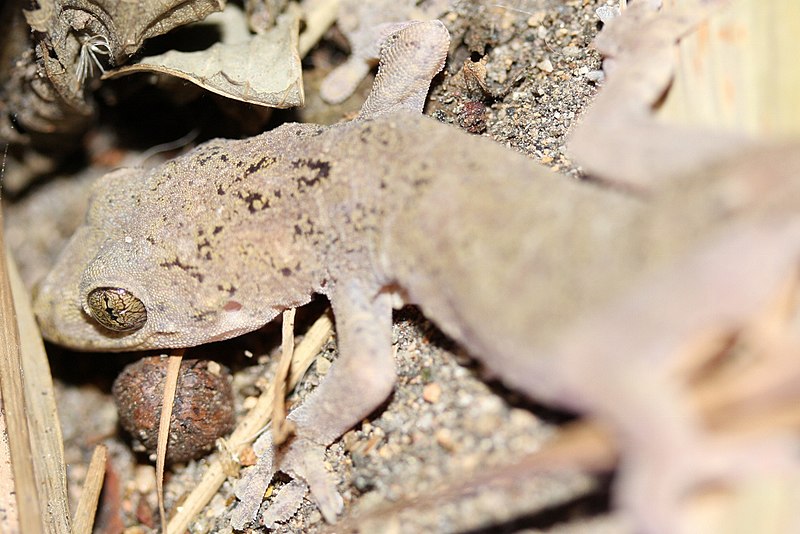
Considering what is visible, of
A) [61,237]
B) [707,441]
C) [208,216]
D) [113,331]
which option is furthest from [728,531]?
[61,237]

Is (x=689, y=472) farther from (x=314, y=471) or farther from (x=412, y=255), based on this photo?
(x=314, y=471)

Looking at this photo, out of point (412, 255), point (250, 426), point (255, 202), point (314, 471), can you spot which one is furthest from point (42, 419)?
point (412, 255)

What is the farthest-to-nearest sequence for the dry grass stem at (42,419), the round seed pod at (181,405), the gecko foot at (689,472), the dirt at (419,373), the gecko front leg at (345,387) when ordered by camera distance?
the round seed pod at (181,405) < the dry grass stem at (42,419) < the gecko front leg at (345,387) < the dirt at (419,373) < the gecko foot at (689,472)

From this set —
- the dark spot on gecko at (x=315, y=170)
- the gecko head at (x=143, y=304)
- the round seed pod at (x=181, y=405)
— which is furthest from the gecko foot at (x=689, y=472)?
the round seed pod at (x=181, y=405)

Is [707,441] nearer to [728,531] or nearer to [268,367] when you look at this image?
[728,531]

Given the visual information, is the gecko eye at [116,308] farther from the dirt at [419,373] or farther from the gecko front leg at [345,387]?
the gecko front leg at [345,387]

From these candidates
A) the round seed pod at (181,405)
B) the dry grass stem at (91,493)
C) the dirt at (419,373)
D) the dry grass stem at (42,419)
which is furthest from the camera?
the dry grass stem at (91,493)

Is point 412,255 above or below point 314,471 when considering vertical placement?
above
